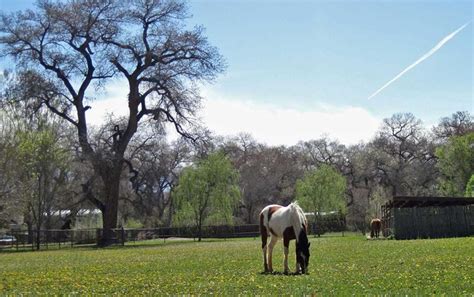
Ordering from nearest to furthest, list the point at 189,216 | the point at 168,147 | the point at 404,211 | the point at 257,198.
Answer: the point at 404,211 < the point at 189,216 < the point at 168,147 < the point at 257,198

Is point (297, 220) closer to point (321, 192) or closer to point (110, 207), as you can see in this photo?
point (110, 207)

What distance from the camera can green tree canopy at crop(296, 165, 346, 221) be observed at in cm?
6334

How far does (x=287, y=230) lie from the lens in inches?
580

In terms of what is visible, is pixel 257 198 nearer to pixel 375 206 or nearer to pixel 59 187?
pixel 375 206

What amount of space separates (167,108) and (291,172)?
38.3 meters

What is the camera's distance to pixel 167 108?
4666 centimetres

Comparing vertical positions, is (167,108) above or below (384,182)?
above

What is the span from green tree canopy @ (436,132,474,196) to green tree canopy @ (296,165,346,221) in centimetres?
1284

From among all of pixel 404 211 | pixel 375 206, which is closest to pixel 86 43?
pixel 404 211

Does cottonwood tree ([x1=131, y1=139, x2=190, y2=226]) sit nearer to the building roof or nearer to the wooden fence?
the building roof

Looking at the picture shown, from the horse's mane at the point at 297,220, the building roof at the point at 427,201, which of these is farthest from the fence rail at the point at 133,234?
the horse's mane at the point at 297,220

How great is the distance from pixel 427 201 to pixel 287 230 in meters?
26.4

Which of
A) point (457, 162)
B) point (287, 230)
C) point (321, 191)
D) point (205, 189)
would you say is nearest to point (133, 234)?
point (205, 189)

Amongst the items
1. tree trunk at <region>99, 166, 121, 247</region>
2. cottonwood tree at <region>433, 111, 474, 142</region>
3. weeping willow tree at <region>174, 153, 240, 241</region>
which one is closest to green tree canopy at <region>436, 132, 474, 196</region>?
cottonwood tree at <region>433, 111, 474, 142</region>
